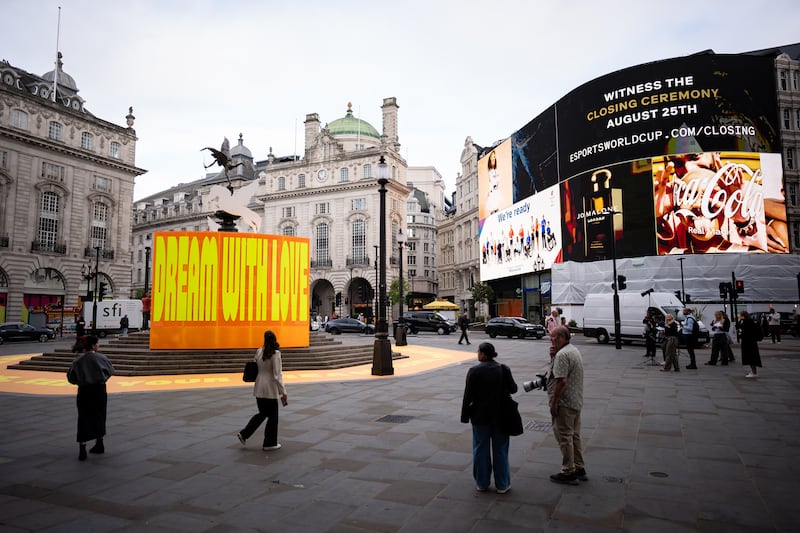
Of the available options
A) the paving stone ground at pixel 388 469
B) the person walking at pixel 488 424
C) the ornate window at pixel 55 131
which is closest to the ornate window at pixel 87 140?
the ornate window at pixel 55 131

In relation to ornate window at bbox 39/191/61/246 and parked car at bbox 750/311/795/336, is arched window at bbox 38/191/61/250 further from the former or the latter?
parked car at bbox 750/311/795/336

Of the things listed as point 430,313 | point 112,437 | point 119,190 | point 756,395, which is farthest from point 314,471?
point 119,190

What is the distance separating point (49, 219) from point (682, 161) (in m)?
53.4

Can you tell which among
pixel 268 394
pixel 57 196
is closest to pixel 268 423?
pixel 268 394

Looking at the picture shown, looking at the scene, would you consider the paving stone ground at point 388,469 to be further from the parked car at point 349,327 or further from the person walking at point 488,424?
the parked car at point 349,327

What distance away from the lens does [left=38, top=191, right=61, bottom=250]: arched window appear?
145 ft

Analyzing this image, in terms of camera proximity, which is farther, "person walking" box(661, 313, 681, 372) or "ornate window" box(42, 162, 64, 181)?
"ornate window" box(42, 162, 64, 181)

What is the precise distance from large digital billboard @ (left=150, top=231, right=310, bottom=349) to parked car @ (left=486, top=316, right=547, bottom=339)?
68.2 feet

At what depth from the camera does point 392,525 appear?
13.8 feet

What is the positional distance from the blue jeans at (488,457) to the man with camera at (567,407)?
0.69 meters

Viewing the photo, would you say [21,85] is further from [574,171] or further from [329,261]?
[574,171]

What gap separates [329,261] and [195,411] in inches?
2102

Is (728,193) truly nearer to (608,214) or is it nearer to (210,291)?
(608,214)

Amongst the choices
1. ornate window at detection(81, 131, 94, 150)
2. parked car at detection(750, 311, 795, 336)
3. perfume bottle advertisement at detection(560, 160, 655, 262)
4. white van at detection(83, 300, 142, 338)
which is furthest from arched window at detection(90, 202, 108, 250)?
parked car at detection(750, 311, 795, 336)
